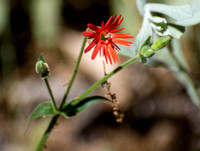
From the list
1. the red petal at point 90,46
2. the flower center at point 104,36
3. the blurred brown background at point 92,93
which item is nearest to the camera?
the red petal at point 90,46

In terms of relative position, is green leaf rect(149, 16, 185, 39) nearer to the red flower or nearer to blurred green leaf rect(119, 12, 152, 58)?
blurred green leaf rect(119, 12, 152, 58)

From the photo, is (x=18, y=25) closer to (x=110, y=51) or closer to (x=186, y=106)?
(x=186, y=106)

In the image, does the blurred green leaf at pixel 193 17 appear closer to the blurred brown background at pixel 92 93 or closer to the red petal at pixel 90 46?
the red petal at pixel 90 46

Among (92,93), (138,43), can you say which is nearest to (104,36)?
(138,43)

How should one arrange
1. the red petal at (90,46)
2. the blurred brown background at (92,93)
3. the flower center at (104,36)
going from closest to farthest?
the red petal at (90,46), the flower center at (104,36), the blurred brown background at (92,93)

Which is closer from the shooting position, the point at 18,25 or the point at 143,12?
the point at 143,12

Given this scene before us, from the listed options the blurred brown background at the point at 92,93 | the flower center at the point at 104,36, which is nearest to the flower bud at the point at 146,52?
the flower center at the point at 104,36

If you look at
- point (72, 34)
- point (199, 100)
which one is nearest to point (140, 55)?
point (199, 100)

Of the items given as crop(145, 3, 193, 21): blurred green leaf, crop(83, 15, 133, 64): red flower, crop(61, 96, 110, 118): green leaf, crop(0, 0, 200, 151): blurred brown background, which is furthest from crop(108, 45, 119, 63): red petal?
crop(0, 0, 200, 151): blurred brown background
